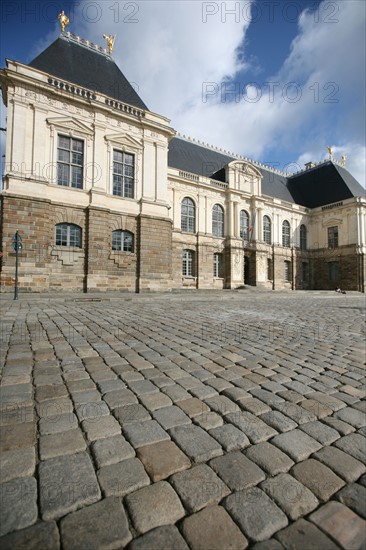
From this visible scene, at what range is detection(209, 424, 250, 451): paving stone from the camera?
5.57 ft

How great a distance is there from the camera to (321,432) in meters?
1.90

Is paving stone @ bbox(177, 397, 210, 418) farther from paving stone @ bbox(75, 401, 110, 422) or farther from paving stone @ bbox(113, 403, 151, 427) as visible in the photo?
paving stone @ bbox(75, 401, 110, 422)

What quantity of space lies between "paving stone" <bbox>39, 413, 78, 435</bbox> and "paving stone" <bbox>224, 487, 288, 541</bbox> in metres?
1.09

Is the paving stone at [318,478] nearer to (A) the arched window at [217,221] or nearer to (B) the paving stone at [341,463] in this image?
(B) the paving stone at [341,463]

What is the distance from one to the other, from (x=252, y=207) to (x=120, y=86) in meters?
16.5

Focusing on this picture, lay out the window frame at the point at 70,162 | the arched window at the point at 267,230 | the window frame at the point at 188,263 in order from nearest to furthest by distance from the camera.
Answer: the window frame at the point at 70,162 → the window frame at the point at 188,263 → the arched window at the point at 267,230

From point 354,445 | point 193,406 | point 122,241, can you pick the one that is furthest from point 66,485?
point 122,241

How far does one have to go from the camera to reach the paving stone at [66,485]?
3.94 feet

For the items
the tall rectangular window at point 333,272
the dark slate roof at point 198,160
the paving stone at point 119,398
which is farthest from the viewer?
the tall rectangular window at point 333,272

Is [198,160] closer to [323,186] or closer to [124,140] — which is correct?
[124,140]

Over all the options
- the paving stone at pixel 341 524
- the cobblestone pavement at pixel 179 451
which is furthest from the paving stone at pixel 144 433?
the paving stone at pixel 341 524

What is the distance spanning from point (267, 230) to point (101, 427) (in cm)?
3100

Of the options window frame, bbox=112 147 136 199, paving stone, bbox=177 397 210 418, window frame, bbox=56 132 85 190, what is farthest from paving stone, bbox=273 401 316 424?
window frame, bbox=112 147 136 199

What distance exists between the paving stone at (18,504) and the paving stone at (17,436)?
0.29 metres
